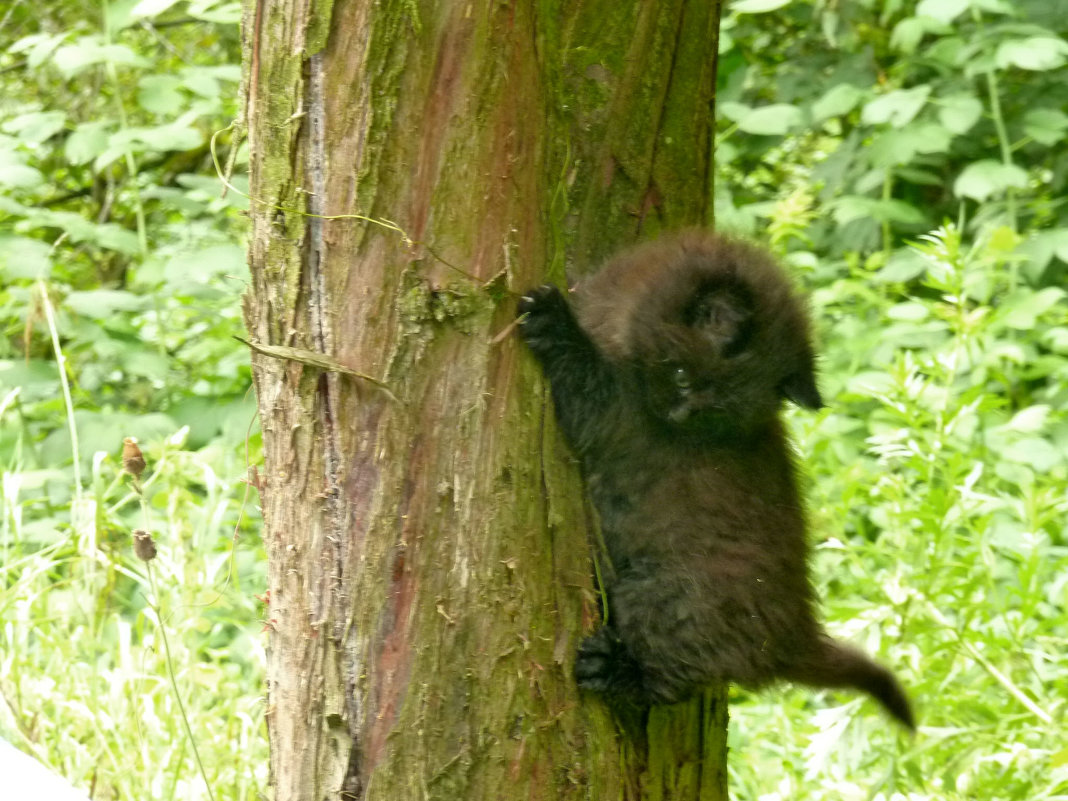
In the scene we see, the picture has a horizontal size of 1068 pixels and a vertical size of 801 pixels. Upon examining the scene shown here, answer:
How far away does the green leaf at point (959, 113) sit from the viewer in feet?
15.0

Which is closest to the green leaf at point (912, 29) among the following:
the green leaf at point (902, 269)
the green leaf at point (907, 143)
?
the green leaf at point (907, 143)

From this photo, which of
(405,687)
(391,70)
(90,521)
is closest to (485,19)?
(391,70)

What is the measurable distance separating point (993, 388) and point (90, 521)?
150 inches

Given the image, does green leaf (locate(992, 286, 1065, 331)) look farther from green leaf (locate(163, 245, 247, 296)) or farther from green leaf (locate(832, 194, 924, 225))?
green leaf (locate(163, 245, 247, 296))

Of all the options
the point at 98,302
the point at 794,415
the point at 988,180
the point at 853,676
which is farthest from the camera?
the point at 988,180

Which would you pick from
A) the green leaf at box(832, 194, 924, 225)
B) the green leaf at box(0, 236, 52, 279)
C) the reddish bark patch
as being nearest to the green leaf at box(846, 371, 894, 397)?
the green leaf at box(832, 194, 924, 225)

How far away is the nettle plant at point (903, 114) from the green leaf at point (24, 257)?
2.61 metres

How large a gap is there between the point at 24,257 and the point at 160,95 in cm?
85

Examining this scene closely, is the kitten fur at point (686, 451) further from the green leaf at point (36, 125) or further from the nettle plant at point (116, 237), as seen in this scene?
the green leaf at point (36, 125)

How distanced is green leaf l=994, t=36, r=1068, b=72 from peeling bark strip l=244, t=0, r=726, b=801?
2.96m

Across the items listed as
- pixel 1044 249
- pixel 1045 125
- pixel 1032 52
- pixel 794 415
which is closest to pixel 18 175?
pixel 794 415

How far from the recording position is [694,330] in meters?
2.21

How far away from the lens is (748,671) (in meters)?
2.15

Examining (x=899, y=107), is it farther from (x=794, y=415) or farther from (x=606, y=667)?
(x=606, y=667)
